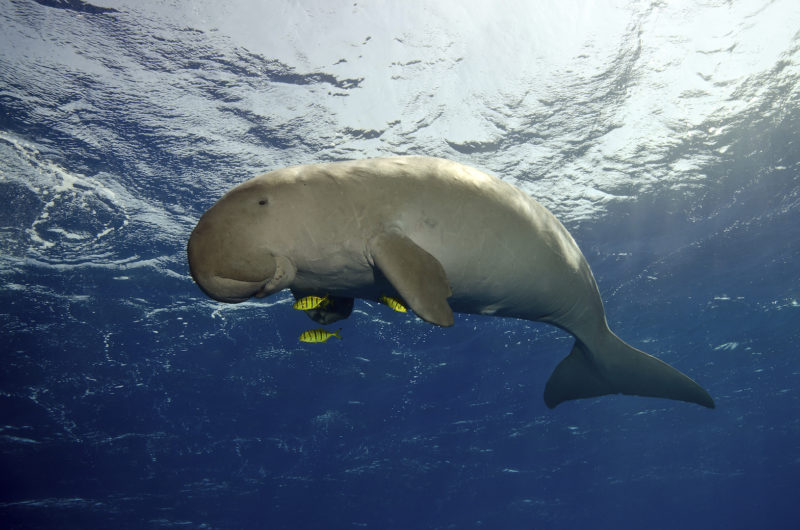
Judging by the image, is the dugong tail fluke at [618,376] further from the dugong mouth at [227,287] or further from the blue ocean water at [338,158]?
the blue ocean water at [338,158]

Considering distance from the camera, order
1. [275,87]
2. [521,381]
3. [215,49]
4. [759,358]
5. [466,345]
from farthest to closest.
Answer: [759,358] < [521,381] < [466,345] < [275,87] < [215,49]

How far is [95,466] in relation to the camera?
64.1ft

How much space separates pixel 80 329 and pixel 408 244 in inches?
520

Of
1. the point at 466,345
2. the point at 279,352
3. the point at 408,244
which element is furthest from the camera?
the point at 466,345

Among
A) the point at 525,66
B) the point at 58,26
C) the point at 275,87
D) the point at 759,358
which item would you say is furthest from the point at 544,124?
the point at 759,358

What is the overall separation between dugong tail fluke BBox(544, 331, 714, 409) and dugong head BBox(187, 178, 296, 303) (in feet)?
11.2

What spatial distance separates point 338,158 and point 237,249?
667cm

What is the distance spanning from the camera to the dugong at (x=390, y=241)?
2.05 meters

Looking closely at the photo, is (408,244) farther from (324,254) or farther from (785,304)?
(785,304)

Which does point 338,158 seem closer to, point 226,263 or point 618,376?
point 618,376

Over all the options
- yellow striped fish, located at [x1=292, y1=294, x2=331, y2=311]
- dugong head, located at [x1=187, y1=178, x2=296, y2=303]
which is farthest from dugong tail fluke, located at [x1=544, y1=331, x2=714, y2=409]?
dugong head, located at [x1=187, y1=178, x2=296, y2=303]

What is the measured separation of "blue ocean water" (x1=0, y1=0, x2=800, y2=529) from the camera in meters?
6.39

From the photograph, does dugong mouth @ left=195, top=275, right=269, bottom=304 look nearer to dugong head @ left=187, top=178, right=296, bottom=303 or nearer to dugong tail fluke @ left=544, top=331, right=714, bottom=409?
dugong head @ left=187, top=178, right=296, bottom=303

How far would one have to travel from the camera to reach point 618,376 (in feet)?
14.9
